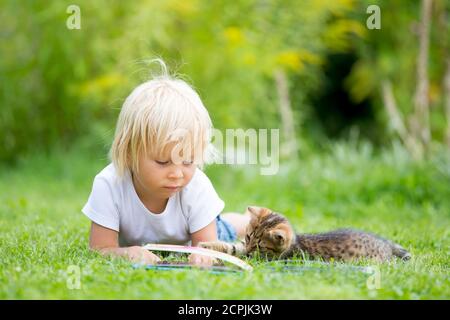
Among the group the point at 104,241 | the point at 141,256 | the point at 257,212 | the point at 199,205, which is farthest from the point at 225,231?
the point at 141,256

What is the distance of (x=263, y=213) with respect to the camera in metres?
3.92

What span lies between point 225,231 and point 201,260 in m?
1.05

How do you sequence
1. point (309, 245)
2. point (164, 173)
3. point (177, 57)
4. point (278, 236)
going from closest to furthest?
point (164, 173)
point (278, 236)
point (309, 245)
point (177, 57)

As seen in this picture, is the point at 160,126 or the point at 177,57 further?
the point at 177,57

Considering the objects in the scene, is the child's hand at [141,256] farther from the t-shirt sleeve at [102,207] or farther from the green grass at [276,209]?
the t-shirt sleeve at [102,207]

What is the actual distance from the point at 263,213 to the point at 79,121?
18.7ft

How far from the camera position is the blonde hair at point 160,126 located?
11.2 feet

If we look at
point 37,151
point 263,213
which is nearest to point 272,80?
point 37,151

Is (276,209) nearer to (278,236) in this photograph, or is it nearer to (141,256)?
(278,236)

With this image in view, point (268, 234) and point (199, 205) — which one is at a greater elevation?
point (199, 205)

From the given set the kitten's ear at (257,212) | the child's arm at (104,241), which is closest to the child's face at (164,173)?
the child's arm at (104,241)

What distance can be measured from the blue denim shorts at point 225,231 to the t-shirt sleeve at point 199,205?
48cm

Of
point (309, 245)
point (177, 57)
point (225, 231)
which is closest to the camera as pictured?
point (309, 245)

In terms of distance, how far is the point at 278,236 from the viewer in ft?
11.7
